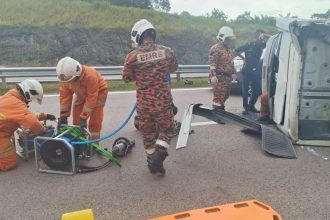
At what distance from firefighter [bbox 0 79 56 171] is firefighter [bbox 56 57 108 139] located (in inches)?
16.4

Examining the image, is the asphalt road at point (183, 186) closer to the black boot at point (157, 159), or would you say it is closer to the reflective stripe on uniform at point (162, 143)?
the black boot at point (157, 159)

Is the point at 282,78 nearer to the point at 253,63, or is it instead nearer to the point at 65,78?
the point at 253,63

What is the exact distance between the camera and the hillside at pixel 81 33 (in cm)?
2042

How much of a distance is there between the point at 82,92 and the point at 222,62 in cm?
276

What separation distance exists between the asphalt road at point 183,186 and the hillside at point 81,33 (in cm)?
1569

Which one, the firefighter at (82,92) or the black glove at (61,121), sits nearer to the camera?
the firefighter at (82,92)

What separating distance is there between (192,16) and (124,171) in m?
24.3

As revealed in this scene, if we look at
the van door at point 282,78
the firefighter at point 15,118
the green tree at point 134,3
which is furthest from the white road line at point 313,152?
the green tree at point 134,3

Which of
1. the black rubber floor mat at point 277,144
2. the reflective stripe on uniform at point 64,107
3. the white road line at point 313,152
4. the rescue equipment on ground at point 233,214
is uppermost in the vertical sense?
the reflective stripe on uniform at point 64,107

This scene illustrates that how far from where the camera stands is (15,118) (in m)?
4.87

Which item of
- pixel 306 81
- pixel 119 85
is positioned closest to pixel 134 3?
pixel 119 85

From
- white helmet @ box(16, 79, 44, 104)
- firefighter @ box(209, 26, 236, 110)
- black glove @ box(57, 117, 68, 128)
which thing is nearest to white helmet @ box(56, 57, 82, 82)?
white helmet @ box(16, 79, 44, 104)

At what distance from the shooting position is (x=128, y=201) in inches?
165

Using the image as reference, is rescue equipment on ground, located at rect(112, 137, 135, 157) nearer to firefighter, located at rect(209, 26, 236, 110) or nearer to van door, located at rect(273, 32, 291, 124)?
firefighter, located at rect(209, 26, 236, 110)
